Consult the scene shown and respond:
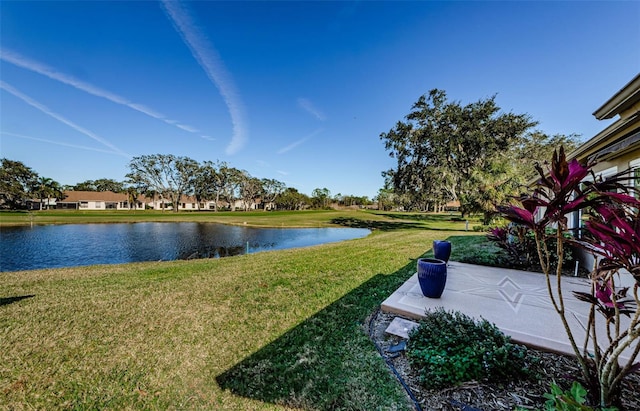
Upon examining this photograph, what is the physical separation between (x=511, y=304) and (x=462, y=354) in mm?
2120

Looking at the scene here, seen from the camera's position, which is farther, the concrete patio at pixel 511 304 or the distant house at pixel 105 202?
the distant house at pixel 105 202

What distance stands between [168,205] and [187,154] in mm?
28550

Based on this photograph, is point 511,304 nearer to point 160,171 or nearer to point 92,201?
point 160,171

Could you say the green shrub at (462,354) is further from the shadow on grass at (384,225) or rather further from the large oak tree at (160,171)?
the large oak tree at (160,171)

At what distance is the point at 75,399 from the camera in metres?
2.13

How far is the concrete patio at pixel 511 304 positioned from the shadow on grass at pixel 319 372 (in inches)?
40.4

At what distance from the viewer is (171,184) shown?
52.3 meters

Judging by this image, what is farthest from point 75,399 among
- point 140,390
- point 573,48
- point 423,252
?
point 573,48

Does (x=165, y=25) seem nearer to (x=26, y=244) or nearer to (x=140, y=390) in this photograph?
(x=26, y=244)

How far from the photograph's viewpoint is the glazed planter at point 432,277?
3.71m

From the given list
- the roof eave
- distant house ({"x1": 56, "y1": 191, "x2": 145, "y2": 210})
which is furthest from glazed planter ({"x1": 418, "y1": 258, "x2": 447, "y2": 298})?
distant house ({"x1": 56, "y1": 191, "x2": 145, "y2": 210})

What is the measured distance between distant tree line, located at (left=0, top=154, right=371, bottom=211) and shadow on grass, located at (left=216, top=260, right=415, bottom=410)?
181 feet

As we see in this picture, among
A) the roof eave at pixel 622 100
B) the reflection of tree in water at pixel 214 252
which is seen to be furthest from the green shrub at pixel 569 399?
the reflection of tree in water at pixel 214 252

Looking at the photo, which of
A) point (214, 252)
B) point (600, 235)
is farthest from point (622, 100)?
point (214, 252)
